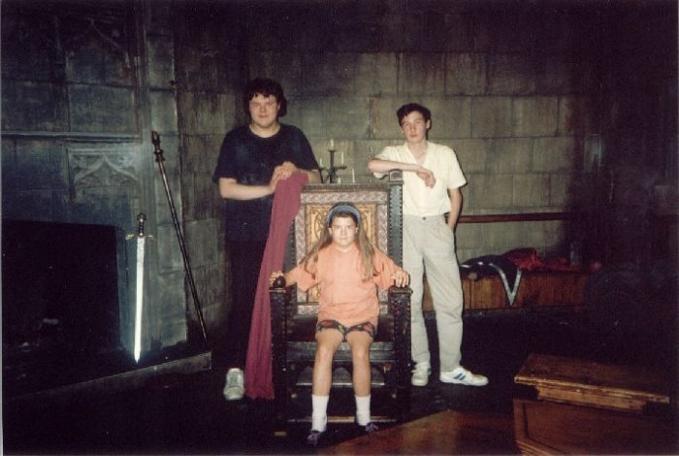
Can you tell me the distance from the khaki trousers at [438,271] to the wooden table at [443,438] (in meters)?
1.33

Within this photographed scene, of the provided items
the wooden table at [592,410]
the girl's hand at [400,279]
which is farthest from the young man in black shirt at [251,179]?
the wooden table at [592,410]

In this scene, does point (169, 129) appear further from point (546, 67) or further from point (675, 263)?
point (675, 263)

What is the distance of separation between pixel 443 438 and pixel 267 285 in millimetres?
1787

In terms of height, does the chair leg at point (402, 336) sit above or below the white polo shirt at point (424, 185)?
below

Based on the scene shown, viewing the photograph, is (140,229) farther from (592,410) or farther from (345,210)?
(592,410)

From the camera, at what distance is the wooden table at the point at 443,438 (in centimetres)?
238

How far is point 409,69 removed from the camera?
575cm

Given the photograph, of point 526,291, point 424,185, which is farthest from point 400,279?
point 526,291

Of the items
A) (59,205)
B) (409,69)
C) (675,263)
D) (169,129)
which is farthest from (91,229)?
(675,263)

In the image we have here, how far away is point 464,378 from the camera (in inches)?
160

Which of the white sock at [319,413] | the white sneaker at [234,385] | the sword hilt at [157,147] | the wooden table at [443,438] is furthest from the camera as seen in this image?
the sword hilt at [157,147]

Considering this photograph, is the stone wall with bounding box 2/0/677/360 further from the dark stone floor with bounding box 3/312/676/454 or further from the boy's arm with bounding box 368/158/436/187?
the boy's arm with bounding box 368/158/436/187

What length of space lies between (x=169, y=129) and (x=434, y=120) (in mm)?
3002

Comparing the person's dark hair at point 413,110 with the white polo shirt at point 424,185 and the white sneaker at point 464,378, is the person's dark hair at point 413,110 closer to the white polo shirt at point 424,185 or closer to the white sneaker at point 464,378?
the white polo shirt at point 424,185
